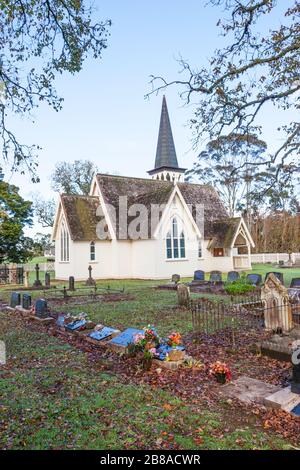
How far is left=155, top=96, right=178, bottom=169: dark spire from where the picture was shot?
47.6 metres

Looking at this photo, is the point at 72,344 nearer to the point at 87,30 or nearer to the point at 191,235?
the point at 87,30

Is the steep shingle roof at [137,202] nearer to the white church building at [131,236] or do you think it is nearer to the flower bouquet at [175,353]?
the white church building at [131,236]

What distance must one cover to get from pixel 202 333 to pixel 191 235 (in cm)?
2074

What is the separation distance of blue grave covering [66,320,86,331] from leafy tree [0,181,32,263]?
22846 mm

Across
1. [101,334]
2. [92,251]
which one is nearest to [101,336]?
[101,334]

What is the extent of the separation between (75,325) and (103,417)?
5764 mm

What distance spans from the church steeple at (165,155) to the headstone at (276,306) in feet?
124

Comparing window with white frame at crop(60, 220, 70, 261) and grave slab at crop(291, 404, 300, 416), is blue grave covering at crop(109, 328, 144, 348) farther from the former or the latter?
window with white frame at crop(60, 220, 70, 261)

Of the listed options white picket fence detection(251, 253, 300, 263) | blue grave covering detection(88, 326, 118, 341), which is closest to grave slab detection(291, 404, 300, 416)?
blue grave covering detection(88, 326, 118, 341)

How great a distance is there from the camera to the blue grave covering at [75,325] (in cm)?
1030

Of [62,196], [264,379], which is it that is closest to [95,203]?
[62,196]

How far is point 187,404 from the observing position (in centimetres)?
548

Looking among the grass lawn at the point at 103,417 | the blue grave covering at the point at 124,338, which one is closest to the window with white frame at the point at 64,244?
the blue grave covering at the point at 124,338

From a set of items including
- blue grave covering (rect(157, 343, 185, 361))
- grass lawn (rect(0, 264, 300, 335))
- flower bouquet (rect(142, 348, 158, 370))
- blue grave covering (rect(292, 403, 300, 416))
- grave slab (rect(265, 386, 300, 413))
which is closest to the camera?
blue grave covering (rect(292, 403, 300, 416))
